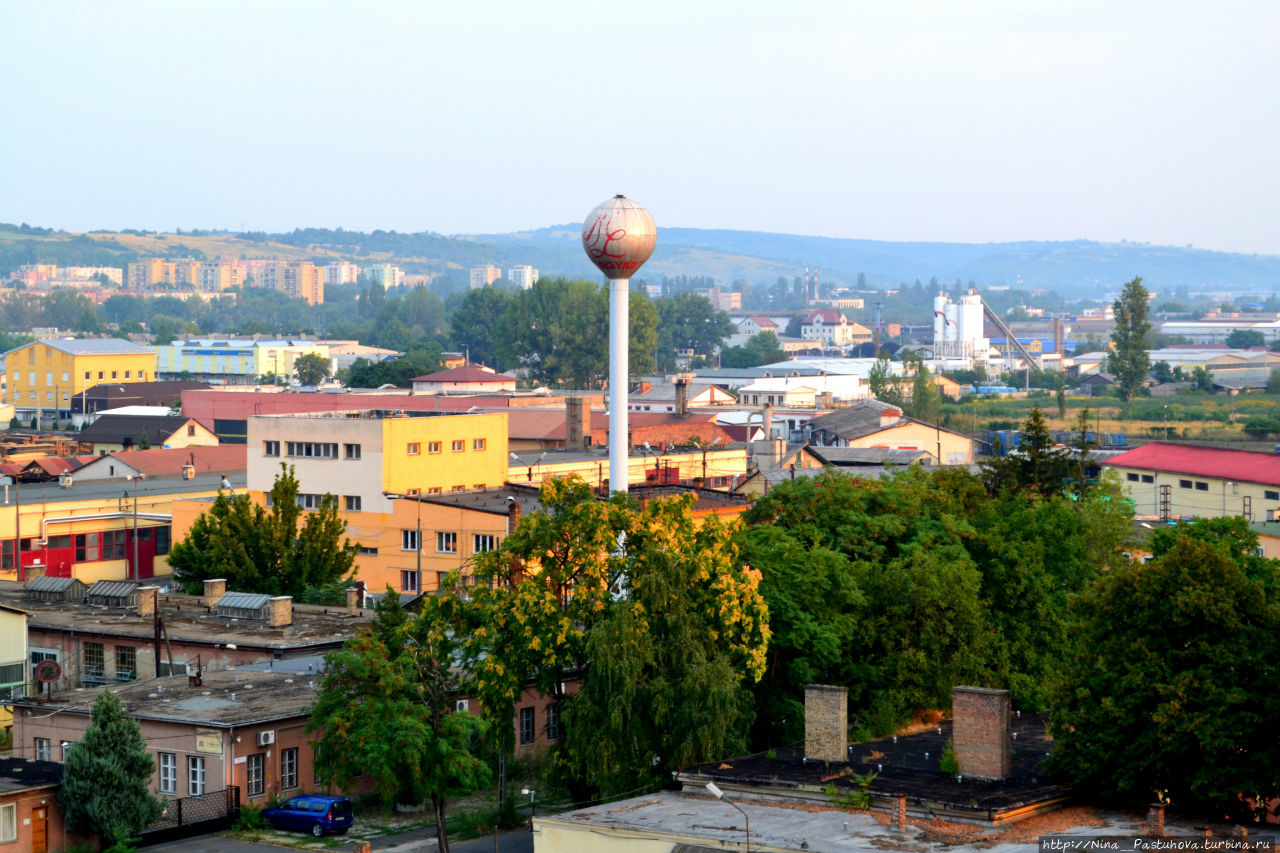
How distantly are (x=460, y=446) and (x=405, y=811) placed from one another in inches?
1009

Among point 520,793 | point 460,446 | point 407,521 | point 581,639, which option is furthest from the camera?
point 460,446

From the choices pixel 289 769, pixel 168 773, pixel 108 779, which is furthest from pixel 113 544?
pixel 108 779

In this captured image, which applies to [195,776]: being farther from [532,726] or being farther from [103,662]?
[103,662]

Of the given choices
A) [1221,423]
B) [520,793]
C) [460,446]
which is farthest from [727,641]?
[1221,423]

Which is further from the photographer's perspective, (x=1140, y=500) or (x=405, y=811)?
(x=1140, y=500)

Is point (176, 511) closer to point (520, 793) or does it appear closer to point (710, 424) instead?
point (520, 793)

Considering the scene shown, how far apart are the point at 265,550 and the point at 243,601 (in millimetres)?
5791

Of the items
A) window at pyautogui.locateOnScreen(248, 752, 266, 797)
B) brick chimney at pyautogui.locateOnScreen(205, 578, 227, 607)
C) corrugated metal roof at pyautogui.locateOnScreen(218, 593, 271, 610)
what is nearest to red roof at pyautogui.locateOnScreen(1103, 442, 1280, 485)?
brick chimney at pyautogui.locateOnScreen(205, 578, 227, 607)

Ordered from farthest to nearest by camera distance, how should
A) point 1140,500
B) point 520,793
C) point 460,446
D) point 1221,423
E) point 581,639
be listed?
point 1221,423
point 1140,500
point 460,446
point 520,793
point 581,639

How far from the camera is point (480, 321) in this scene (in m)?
188

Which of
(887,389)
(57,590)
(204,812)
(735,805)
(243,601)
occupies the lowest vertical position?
(204,812)

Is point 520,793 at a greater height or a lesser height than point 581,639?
lesser

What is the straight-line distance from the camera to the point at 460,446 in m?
54.2

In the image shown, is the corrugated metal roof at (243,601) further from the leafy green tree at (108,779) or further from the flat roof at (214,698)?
the leafy green tree at (108,779)
